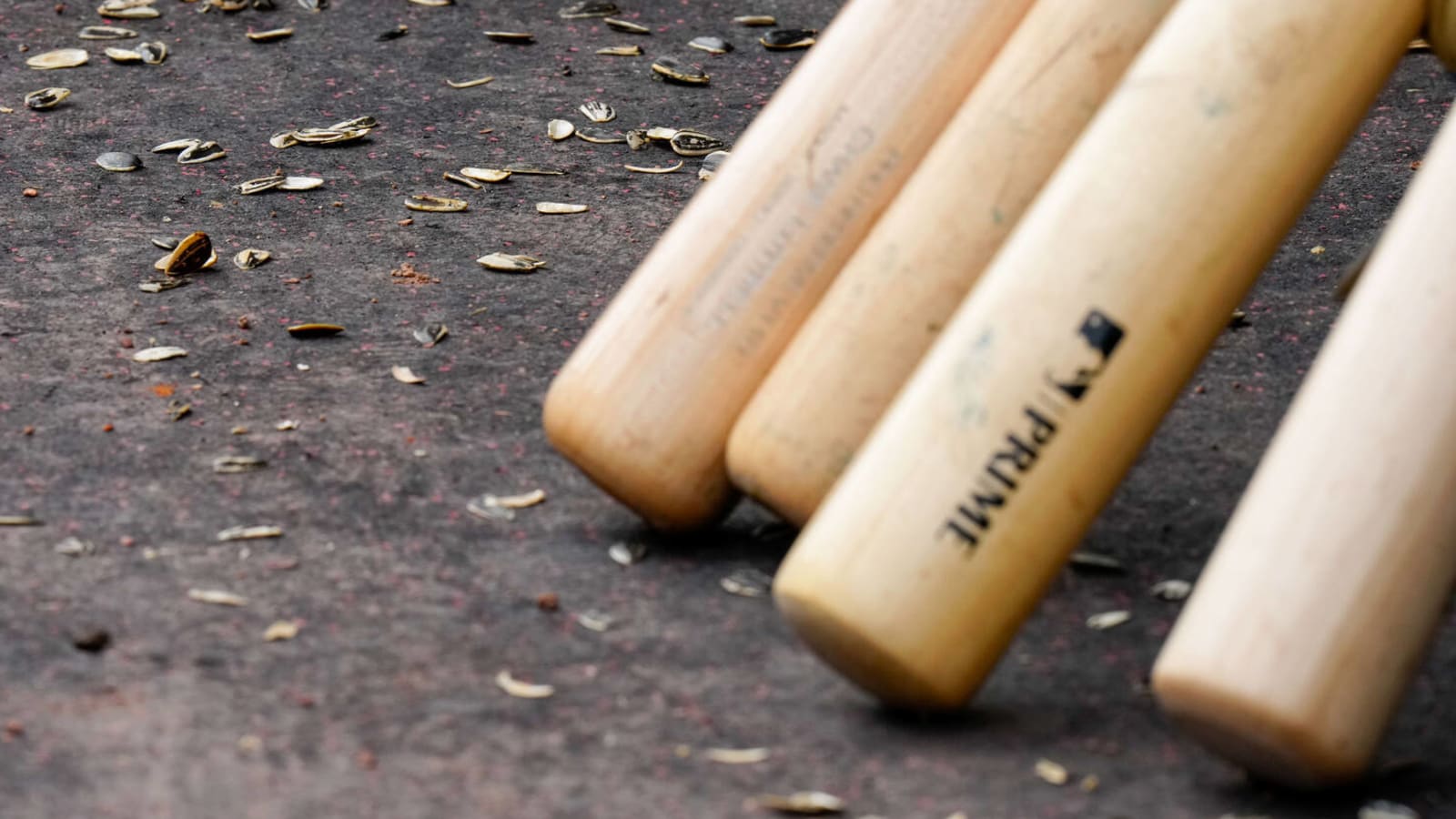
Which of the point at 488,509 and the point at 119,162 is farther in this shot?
the point at 119,162

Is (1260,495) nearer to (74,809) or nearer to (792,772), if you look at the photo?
(792,772)

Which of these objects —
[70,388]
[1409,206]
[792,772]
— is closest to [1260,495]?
[1409,206]

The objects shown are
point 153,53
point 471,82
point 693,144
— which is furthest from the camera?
point 153,53

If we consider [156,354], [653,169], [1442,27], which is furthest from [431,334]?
[1442,27]

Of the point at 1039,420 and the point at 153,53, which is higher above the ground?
the point at 1039,420

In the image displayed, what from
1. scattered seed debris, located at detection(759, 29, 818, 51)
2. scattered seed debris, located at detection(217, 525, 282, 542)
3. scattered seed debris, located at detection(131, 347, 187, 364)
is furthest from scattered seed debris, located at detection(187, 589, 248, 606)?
scattered seed debris, located at detection(759, 29, 818, 51)

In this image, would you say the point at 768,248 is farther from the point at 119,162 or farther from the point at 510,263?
the point at 119,162

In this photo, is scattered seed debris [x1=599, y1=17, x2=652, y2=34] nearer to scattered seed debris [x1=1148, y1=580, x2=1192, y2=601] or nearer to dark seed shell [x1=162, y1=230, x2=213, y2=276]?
dark seed shell [x1=162, y1=230, x2=213, y2=276]
